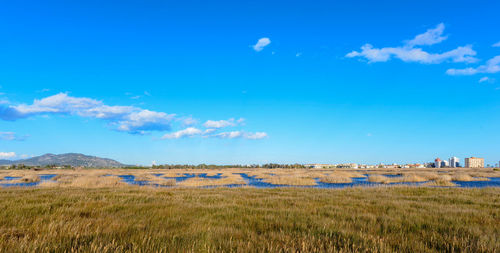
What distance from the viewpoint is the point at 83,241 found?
493 cm

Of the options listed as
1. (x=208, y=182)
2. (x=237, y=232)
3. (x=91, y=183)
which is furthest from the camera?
(x=208, y=182)

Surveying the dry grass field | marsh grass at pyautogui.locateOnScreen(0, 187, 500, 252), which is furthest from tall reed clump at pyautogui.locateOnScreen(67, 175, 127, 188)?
marsh grass at pyautogui.locateOnScreen(0, 187, 500, 252)

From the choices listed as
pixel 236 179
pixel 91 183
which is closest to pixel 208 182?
pixel 236 179

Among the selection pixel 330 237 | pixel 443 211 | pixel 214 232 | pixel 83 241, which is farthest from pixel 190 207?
pixel 443 211

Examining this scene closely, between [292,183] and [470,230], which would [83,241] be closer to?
[470,230]

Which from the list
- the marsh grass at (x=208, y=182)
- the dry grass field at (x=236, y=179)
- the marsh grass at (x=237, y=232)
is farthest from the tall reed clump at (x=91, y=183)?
the marsh grass at (x=237, y=232)

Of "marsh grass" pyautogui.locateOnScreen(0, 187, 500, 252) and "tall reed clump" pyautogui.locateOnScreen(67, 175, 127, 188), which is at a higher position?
"marsh grass" pyautogui.locateOnScreen(0, 187, 500, 252)

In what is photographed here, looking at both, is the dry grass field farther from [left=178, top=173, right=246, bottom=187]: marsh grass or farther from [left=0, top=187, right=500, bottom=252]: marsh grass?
[left=0, top=187, right=500, bottom=252]: marsh grass

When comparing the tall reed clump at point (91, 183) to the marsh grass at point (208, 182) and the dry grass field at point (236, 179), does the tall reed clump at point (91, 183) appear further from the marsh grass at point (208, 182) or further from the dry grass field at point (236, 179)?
the marsh grass at point (208, 182)

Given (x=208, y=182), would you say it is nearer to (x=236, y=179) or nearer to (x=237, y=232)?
(x=236, y=179)

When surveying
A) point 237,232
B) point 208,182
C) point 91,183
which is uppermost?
point 237,232

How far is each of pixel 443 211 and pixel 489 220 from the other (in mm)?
1595

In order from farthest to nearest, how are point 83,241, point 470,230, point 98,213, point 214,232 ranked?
point 98,213 < point 470,230 < point 214,232 < point 83,241

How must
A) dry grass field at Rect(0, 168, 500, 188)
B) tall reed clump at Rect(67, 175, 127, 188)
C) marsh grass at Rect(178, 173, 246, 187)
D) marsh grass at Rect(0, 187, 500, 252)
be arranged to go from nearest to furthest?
marsh grass at Rect(0, 187, 500, 252) → tall reed clump at Rect(67, 175, 127, 188) → dry grass field at Rect(0, 168, 500, 188) → marsh grass at Rect(178, 173, 246, 187)
